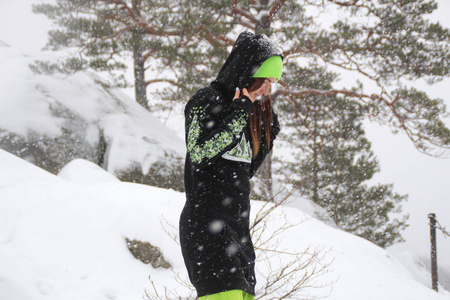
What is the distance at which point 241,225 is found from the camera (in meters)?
1.64

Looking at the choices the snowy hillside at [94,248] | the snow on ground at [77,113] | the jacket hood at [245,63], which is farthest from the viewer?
the snow on ground at [77,113]

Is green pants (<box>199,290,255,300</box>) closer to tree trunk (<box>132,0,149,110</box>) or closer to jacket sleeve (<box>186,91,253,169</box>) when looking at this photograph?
jacket sleeve (<box>186,91,253,169</box>)

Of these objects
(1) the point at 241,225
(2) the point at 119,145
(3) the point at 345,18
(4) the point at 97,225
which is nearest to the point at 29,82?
(2) the point at 119,145

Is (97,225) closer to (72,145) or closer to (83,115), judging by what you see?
(72,145)

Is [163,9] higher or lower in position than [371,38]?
higher

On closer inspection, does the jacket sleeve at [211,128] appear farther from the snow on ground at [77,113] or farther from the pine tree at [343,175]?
the pine tree at [343,175]

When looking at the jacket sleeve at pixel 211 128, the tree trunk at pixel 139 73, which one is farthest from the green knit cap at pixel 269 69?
the tree trunk at pixel 139 73

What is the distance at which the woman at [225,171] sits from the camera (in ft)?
5.00

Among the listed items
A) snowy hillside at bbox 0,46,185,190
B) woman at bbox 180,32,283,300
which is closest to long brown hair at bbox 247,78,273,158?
woman at bbox 180,32,283,300

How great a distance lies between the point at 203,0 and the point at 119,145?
4.23 meters

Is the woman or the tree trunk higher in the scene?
the tree trunk

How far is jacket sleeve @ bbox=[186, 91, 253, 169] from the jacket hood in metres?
0.13

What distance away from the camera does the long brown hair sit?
174cm

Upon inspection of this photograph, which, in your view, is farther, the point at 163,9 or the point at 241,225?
the point at 163,9
